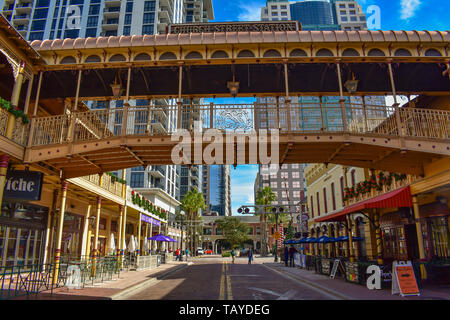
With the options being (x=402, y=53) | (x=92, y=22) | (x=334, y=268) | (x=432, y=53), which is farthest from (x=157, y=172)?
(x=432, y=53)

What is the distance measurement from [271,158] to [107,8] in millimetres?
73940

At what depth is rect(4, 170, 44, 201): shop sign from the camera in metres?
10.6

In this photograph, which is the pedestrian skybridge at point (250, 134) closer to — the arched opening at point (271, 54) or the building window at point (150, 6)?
the arched opening at point (271, 54)

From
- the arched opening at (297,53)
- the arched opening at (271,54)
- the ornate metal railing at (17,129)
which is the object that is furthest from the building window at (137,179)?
the arched opening at (297,53)

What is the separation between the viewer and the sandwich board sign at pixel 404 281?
10.6 m

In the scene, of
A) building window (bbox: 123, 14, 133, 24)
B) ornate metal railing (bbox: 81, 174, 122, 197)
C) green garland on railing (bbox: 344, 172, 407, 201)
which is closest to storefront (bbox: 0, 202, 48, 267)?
ornate metal railing (bbox: 81, 174, 122, 197)

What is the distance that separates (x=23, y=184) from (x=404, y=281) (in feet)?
43.2

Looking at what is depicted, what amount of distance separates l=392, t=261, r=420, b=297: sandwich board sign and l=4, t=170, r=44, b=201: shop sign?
12405 mm

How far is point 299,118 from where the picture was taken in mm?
11109

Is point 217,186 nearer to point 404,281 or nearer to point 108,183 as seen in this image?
point 108,183

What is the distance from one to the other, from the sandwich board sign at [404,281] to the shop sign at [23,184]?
12405 mm

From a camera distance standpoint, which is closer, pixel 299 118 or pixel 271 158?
pixel 299 118
